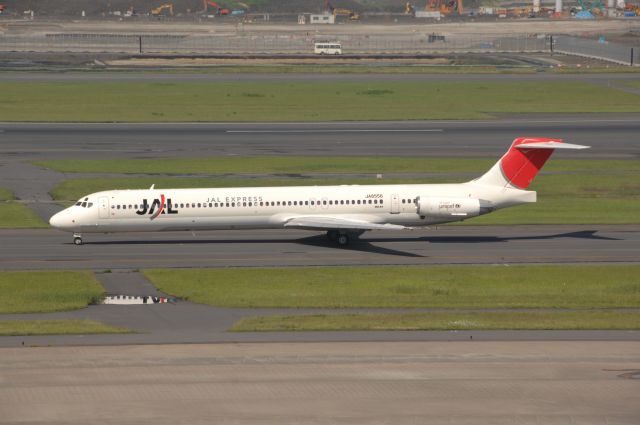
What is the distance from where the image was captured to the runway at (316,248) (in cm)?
5284

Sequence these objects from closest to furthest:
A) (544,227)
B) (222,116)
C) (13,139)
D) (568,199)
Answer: (544,227), (568,199), (13,139), (222,116)

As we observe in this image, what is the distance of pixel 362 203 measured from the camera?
2235 inches

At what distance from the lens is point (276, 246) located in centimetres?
5712

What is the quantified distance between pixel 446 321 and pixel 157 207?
21.6 metres

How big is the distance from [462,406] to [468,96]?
9635 cm

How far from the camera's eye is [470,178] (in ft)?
253

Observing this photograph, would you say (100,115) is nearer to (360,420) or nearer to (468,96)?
(468,96)

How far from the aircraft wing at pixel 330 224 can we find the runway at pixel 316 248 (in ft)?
4.04

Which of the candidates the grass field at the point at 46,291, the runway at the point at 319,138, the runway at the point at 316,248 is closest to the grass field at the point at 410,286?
the runway at the point at 316,248

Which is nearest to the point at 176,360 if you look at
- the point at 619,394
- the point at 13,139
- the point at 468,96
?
the point at 619,394

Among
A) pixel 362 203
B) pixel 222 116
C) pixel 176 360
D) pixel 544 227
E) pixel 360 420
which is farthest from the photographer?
pixel 222 116

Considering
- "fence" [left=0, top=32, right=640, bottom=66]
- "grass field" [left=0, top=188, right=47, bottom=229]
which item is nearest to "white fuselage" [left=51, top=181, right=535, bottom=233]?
"grass field" [left=0, top=188, right=47, bottom=229]

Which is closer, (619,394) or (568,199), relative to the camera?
(619,394)

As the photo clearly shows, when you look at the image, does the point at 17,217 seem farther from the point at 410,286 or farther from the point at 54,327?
the point at 410,286
